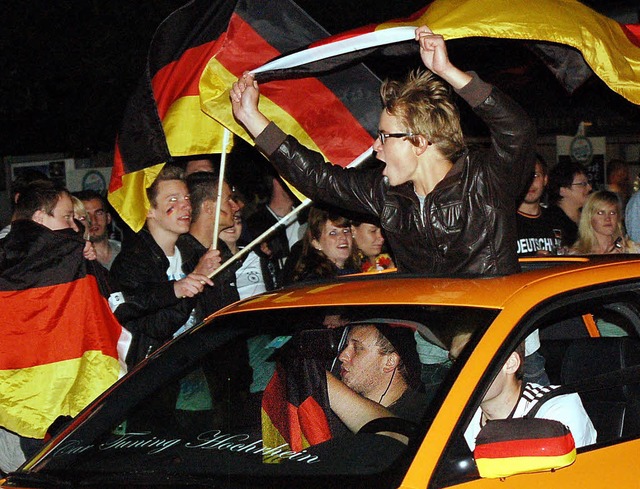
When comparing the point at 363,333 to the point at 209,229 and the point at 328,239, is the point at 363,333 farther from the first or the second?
the point at 328,239

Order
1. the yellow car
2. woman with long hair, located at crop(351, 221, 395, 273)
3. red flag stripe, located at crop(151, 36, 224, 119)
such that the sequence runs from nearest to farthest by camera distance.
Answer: the yellow car, red flag stripe, located at crop(151, 36, 224, 119), woman with long hair, located at crop(351, 221, 395, 273)

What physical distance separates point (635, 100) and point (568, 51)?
451mm

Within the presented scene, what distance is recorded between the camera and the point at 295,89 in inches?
247

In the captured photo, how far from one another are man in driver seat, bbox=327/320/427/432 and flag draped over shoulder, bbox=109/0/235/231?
2940 mm

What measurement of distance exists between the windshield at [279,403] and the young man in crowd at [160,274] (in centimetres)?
206

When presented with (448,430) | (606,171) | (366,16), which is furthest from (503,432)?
(366,16)

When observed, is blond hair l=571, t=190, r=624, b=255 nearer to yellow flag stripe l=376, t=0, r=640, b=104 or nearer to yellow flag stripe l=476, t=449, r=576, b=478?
yellow flag stripe l=376, t=0, r=640, b=104

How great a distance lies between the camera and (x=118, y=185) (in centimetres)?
629

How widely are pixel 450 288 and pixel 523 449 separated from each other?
85cm

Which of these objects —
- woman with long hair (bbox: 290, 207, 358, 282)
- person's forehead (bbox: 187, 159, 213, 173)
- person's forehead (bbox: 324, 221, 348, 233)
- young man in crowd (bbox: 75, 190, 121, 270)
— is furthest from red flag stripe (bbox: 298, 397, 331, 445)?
person's forehead (bbox: 187, 159, 213, 173)

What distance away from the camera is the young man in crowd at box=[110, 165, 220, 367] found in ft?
19.6

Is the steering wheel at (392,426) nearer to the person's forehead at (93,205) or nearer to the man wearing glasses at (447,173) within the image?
the man wearing glasses at (447,173)

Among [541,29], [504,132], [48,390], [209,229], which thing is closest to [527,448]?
[504,132]

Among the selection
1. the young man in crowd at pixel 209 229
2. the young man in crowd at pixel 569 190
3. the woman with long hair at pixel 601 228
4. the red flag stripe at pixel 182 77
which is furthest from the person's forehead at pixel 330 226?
the young man in crowd at pixel 569 190
